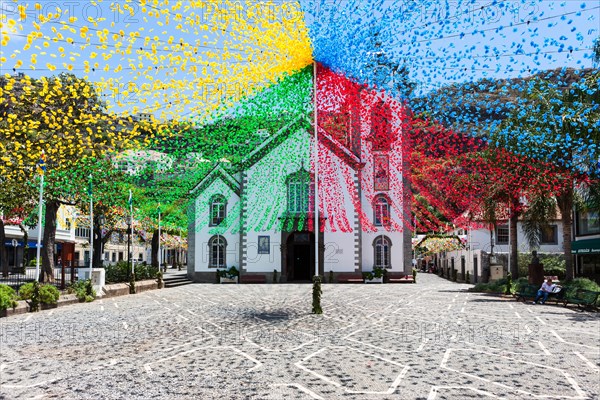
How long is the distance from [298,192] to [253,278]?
25.8ft

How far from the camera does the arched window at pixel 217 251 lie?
46031mm

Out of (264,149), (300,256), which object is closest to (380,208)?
(300,256)

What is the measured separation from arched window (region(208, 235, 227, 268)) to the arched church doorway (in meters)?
5.62

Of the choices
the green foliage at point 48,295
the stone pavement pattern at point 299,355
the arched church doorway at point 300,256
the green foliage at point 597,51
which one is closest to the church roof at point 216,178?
the arched church doorway at point 300,256

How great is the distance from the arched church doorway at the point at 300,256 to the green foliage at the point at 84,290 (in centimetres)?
2022

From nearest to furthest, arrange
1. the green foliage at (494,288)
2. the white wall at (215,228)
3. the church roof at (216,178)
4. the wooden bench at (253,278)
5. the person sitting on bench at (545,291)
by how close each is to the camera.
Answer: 1. the person sitting on bench at (545,291)
2. the green foliage at (494,288)
3. the wooden bench at (253,278)
4. the white wall at (215,228)
5. the church roof at (216,178)

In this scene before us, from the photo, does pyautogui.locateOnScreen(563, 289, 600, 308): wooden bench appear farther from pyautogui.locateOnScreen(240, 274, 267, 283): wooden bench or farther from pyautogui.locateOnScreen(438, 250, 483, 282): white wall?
pyautogui.locateOnScreen(240, 274, 267, 283): wooden bench

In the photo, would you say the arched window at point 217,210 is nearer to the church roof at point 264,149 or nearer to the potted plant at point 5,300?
the church roof at point 264,149

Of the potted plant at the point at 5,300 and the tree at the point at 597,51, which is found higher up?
the tree at the point at 597,51

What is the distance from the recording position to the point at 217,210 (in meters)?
46.4

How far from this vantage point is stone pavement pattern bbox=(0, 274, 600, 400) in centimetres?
923

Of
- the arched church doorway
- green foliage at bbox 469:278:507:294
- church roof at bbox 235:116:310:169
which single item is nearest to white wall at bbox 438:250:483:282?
green foliage at bbox 469:278:507:294

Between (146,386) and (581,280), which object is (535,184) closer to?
(581,280)

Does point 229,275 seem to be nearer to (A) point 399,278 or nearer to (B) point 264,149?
(B) point 264,149
